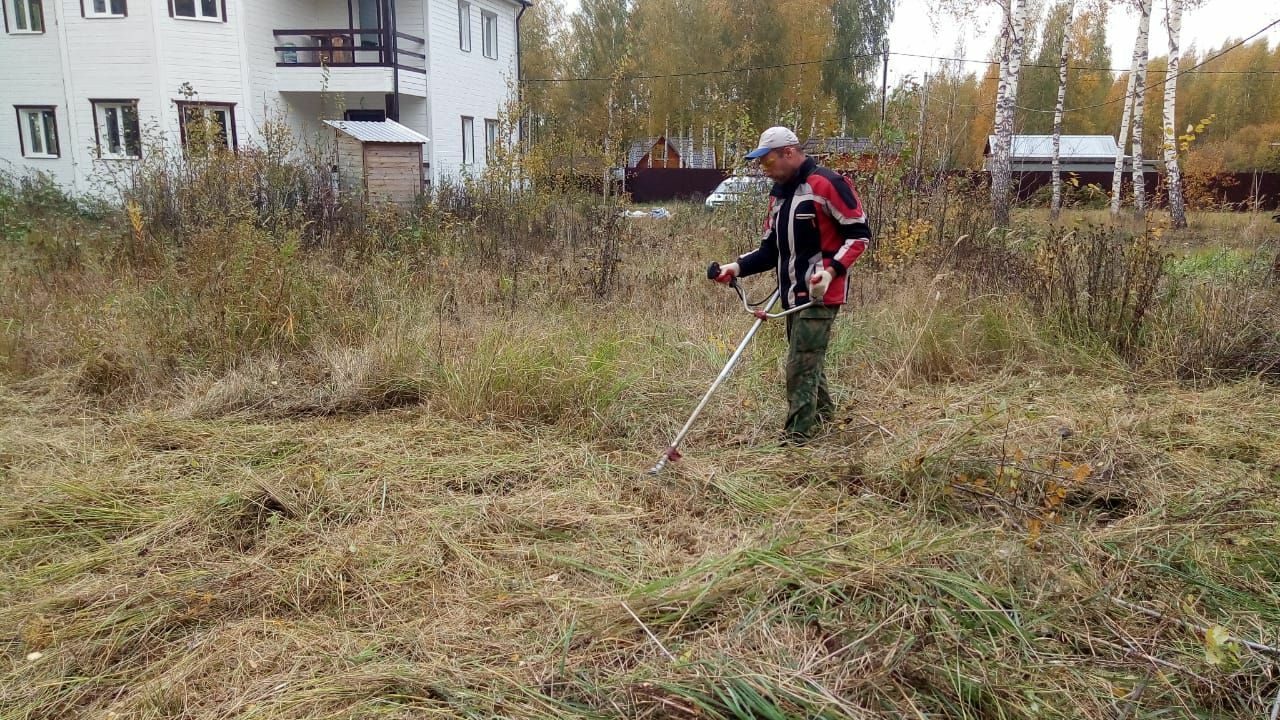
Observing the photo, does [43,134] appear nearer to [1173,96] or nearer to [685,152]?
[685,152]

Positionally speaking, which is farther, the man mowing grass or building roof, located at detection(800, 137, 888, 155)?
building roof, located at detection(800, 137, 888, 155)

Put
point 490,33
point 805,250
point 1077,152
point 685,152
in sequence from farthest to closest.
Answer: point 685,152 < point 1077,152 < point 490,33 < point 805,250

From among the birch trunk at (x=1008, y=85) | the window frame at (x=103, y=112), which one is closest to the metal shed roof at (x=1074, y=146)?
the birch trunk at (x=1008, y=85)

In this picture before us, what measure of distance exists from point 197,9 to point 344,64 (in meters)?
3.12

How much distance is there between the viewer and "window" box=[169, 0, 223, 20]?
57.4ft

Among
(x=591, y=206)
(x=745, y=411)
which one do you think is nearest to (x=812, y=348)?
(x=745, y=411)

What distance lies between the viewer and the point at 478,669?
246 centimetres

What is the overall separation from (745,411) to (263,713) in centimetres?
297

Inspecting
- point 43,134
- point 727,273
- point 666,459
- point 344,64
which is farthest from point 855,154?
point 43,134

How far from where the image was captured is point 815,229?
4020mm

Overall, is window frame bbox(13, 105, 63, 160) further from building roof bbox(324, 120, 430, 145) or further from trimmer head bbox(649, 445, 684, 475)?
trimmer head bbox(649, 445, 684, 475)

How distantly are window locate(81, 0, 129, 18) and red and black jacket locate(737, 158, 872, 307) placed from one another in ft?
61.4

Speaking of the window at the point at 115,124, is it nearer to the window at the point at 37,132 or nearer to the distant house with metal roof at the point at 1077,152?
the window at the point at 37,132

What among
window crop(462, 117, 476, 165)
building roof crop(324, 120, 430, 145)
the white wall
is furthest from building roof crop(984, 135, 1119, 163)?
building roof crop(324, 120, 430, 145)
